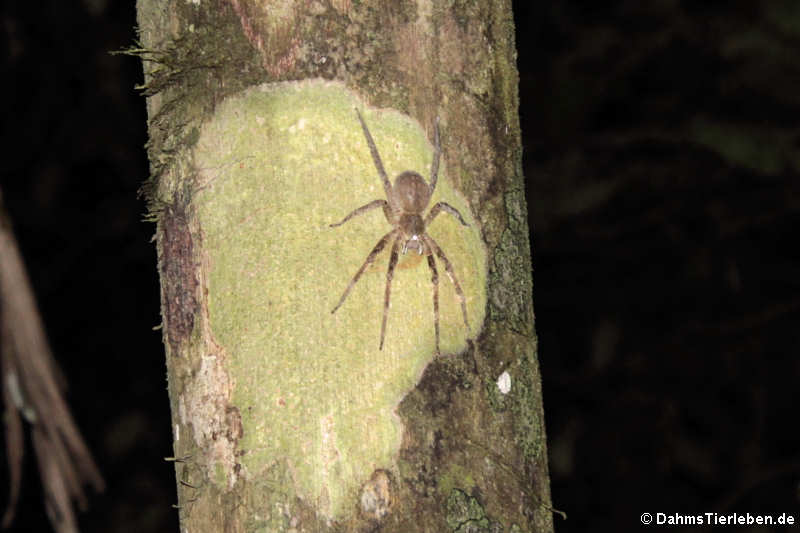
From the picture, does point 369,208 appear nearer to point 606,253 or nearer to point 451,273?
point 451,273

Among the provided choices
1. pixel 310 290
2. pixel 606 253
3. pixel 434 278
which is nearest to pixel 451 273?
pixel 434 278

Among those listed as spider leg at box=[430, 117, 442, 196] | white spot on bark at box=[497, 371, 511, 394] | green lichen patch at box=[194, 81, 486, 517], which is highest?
spider leg at box=[430, 117, 442, 196]

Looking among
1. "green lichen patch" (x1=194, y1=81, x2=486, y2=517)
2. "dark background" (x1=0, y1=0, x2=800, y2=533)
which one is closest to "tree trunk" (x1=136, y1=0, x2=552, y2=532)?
"green lichen patch" (x1=194, y1=81, x2=486, y2=517)

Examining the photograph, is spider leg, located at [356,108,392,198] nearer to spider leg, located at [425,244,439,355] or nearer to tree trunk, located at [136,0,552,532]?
tree trunk, located at [136,0,552,532]

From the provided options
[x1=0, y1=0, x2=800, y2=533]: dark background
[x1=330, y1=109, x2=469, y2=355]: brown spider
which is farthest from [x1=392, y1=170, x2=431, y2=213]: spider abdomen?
[x1=0, y1=0, x2=800, y2=533]: dark background

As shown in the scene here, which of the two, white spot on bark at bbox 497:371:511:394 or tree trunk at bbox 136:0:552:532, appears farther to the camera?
white spot on bark at bbox 497:371:511:394

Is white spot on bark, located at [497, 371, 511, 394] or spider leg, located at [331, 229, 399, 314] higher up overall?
spider leg, located at [331, 229, 399, 314]

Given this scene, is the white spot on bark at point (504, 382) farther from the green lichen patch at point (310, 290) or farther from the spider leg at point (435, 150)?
the spider leg at point (435, 150)

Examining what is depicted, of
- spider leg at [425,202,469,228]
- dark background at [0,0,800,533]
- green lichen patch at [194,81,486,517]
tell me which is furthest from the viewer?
dark background at [0,0,800,533]

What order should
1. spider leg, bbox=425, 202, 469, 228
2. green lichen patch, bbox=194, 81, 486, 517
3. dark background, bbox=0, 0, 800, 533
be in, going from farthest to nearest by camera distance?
dark background, bbox=0, 0, 800, 533 → spider leg, bbox=425, 202, 469, 228 → green lichen patch, bbox=194, 81, 486, 517
